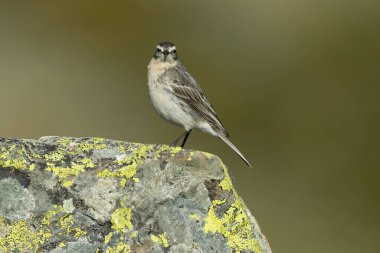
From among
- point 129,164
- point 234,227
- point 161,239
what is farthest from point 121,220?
point 234,227

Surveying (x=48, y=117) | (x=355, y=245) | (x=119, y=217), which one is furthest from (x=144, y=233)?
(x=48, y=117)

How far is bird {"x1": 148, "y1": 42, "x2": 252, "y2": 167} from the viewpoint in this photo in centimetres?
1545

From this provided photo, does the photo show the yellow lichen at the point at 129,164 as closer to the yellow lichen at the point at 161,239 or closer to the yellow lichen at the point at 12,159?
the yellow lichen at the point at 161,239

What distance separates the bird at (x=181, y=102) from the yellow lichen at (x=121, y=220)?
6.75 m

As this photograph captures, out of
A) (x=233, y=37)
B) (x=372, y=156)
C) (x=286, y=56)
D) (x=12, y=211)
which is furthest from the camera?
(x=233, y=37)

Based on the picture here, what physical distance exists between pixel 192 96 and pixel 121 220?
7527 millimetres

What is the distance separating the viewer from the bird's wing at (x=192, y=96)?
51.3ft

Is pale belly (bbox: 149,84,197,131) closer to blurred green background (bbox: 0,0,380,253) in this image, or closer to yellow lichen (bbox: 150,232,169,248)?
blurred green background (bbox: 0,0,380,253)

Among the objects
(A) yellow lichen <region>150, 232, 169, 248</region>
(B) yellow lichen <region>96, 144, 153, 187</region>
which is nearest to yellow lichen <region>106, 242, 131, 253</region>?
(A) yellow lichen <region>150, 232, 169, 248</region>

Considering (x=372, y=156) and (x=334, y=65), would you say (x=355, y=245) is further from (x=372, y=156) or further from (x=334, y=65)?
(x=334, y=65)

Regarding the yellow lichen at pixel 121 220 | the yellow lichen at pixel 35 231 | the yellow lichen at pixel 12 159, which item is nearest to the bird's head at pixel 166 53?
the yellow lichen at pixel 12 159

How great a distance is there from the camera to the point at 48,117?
27.7 metres

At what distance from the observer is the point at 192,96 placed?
51.9 ft

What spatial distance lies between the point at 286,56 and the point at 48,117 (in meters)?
9.19
